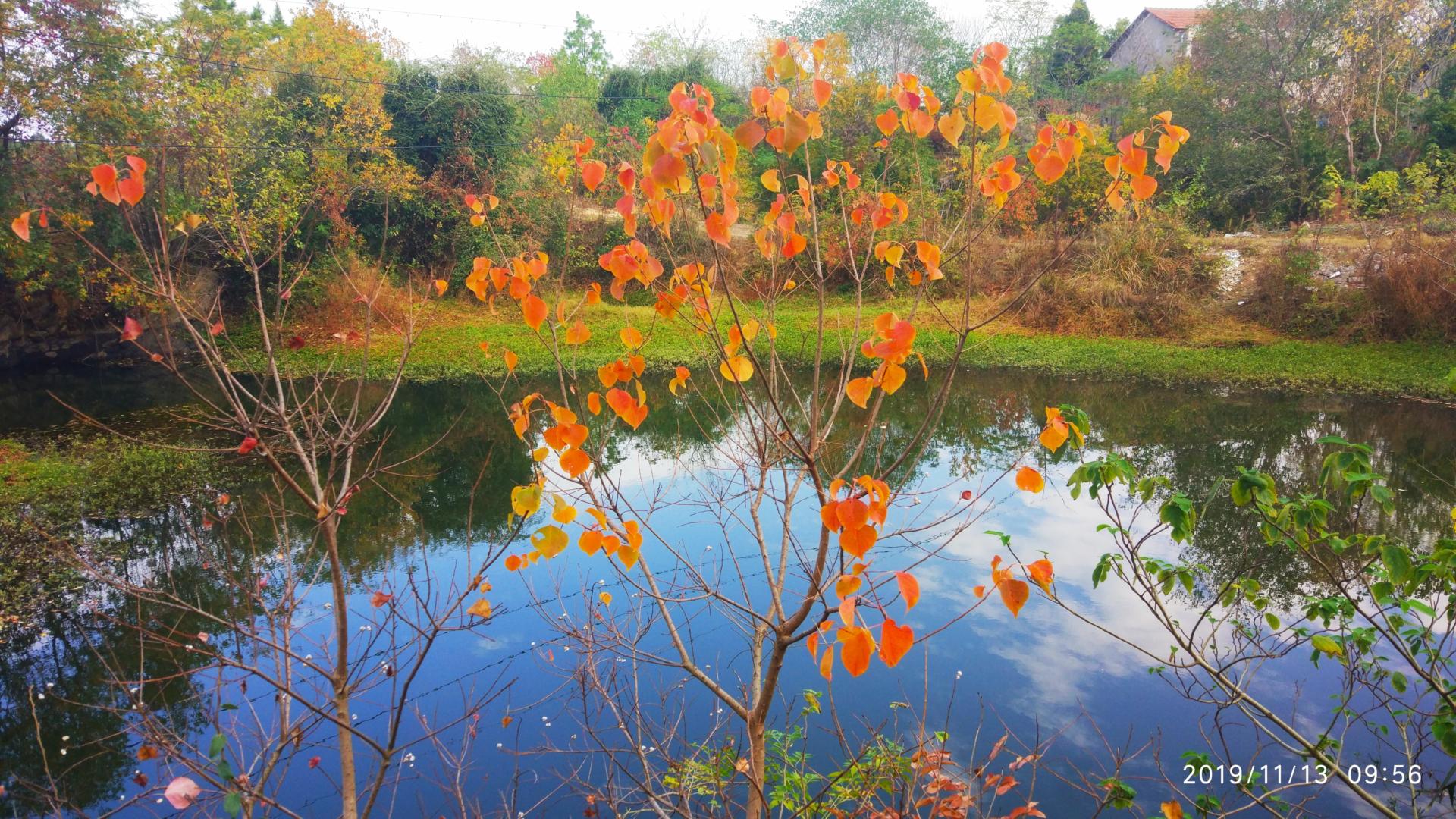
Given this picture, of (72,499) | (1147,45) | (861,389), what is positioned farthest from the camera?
(1147,45)

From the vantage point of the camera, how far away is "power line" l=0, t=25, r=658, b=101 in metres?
8.20

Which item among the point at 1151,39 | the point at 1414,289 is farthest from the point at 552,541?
the point at 1151,39

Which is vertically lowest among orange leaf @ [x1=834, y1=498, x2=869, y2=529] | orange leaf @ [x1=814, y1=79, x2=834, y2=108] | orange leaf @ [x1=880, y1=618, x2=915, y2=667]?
orange leaf @ [x1=880, y1=618, x2=915, y2=667]

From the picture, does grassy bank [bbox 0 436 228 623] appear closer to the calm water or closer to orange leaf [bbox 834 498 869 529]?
the calm water

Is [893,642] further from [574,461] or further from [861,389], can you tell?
[574,461]

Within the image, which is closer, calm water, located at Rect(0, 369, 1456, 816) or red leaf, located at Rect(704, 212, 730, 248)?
red leaf, located at Rect(704, 212, 730, 248)

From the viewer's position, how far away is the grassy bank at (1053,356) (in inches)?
338

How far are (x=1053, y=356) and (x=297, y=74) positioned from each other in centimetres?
1136

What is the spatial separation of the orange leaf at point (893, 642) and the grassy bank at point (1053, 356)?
6.68 metres

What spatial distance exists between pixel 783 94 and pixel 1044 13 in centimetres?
2363

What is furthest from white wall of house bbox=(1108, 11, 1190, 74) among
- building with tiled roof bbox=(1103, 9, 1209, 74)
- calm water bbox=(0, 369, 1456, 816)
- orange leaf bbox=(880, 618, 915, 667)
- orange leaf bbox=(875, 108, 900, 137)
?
orange leaf bbox=(880, 618, 915, 667)

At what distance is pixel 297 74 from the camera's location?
12.2 m

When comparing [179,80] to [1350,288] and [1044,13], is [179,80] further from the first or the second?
[1044,13]

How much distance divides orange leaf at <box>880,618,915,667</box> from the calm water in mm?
1049
